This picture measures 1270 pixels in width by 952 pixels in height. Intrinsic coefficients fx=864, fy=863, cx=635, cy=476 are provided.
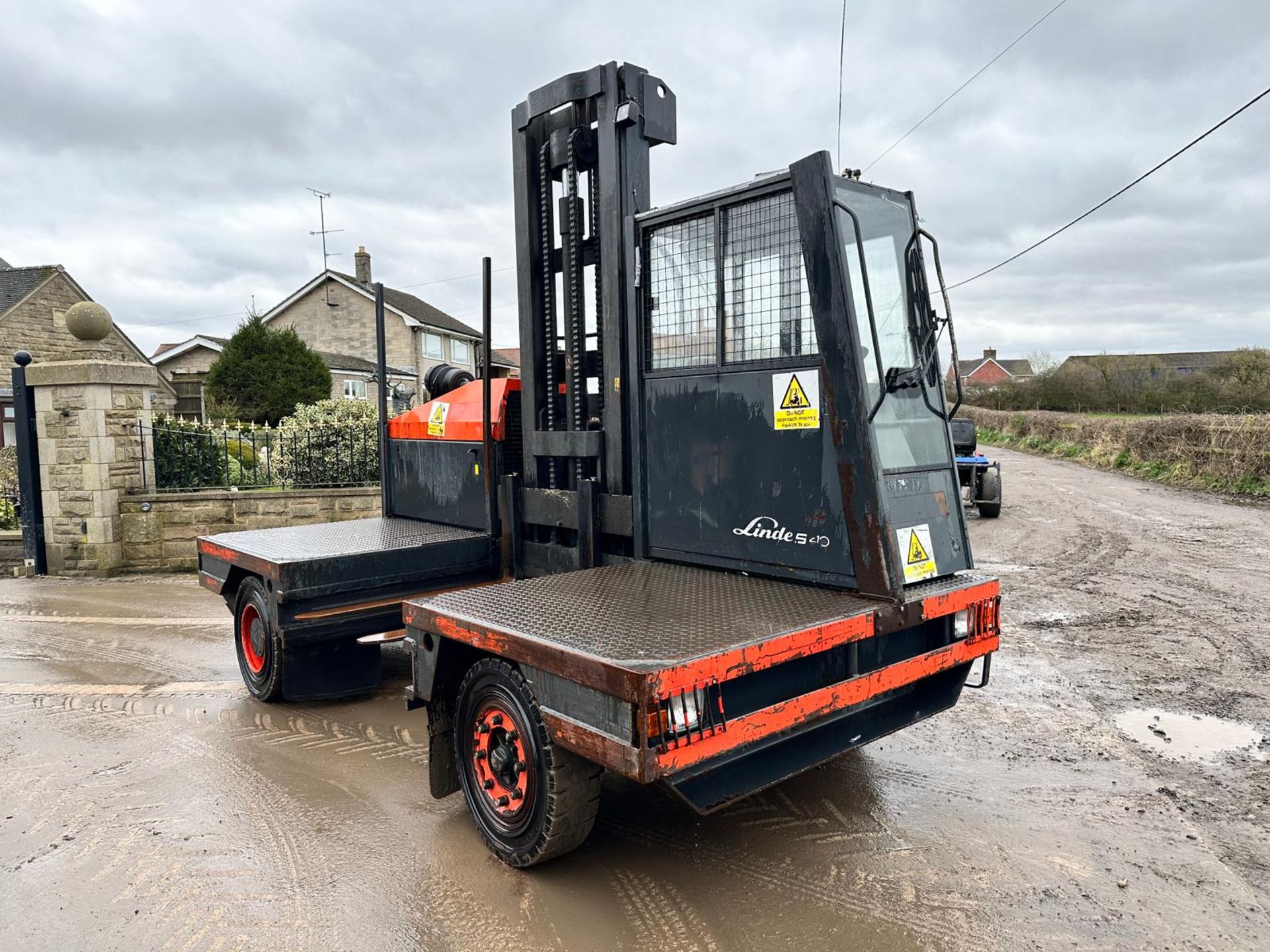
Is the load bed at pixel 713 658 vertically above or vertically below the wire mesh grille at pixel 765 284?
below

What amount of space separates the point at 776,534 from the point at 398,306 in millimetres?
35704

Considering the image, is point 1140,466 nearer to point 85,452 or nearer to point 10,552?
point 85,452

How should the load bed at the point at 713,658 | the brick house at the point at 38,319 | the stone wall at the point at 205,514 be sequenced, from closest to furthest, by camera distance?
1. the load bed at the point at 713,658
2. the stone wall at the point at 205,514
3. the brick house at the point at 38,319

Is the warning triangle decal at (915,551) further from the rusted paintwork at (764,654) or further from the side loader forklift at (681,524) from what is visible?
the rusted paintwork at (764,654)

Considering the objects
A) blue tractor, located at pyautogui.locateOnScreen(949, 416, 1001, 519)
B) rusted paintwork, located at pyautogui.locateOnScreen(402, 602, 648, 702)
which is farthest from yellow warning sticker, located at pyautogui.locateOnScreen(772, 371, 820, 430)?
blue tractor, located at pyautogui.locateOnScreen(949, 416, 1001, 519)

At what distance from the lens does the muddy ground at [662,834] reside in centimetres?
310

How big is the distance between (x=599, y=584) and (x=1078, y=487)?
56.3ft

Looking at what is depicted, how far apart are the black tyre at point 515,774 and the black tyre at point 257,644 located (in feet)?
6.74

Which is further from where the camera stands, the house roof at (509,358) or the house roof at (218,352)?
the house roof at (218,352)

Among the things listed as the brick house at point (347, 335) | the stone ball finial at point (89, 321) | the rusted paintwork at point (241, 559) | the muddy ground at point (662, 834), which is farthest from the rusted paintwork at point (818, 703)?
the brick house at point (347, 335)

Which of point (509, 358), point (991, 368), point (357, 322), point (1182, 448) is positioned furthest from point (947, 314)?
point (991, 368)

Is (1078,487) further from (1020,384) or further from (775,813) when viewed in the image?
(1020,384)

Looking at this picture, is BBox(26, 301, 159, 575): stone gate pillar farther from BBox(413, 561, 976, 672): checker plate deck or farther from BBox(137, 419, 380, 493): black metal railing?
BBox(413, 561, 976, 672): checker plate deck

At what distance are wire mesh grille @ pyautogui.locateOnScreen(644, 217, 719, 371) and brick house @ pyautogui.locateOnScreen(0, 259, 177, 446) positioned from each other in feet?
93.9
